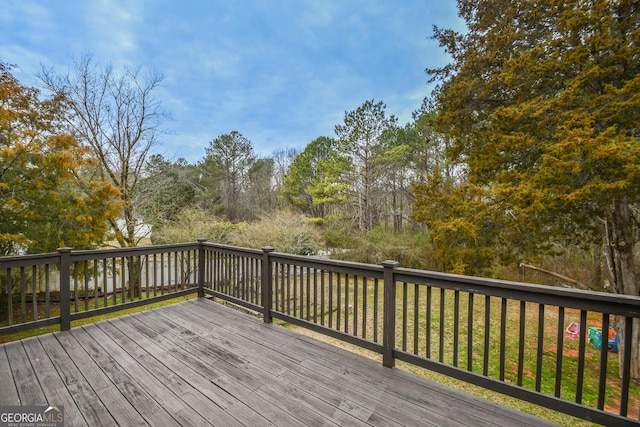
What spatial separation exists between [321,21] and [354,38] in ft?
6.13

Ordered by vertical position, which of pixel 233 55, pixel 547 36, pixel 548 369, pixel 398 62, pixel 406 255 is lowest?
pixel 548 369

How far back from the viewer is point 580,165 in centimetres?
418

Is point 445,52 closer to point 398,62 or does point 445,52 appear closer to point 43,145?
point 398,62

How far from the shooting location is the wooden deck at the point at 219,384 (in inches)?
74.8

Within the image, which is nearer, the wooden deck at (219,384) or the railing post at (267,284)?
the wooden deck at (219,384)

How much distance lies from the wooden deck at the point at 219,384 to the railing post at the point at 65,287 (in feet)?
0.52

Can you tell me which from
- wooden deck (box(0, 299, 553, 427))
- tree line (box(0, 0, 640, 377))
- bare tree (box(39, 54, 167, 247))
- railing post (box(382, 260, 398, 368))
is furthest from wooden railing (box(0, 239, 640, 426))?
bare tree (box(39, 54, 167, 247))

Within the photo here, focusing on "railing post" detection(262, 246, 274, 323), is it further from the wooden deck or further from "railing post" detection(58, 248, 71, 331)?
"railing post" detection(58, 248, 71, 331)

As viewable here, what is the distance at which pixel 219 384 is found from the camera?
2266 mm

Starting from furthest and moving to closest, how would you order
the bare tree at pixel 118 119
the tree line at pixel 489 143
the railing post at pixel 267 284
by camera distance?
the bare tree at pixel 118 119 < the tree line at pixel 489 143 < the railing post at pixel 267 284

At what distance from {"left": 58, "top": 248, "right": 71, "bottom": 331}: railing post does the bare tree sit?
485 centimetres

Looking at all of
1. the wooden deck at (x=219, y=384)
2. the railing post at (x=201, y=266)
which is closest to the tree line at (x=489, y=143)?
the railing post at (x=201, y=266)

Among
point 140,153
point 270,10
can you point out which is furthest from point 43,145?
point 270,10

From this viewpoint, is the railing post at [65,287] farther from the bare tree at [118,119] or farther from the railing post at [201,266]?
the bare tree at [118,119]
